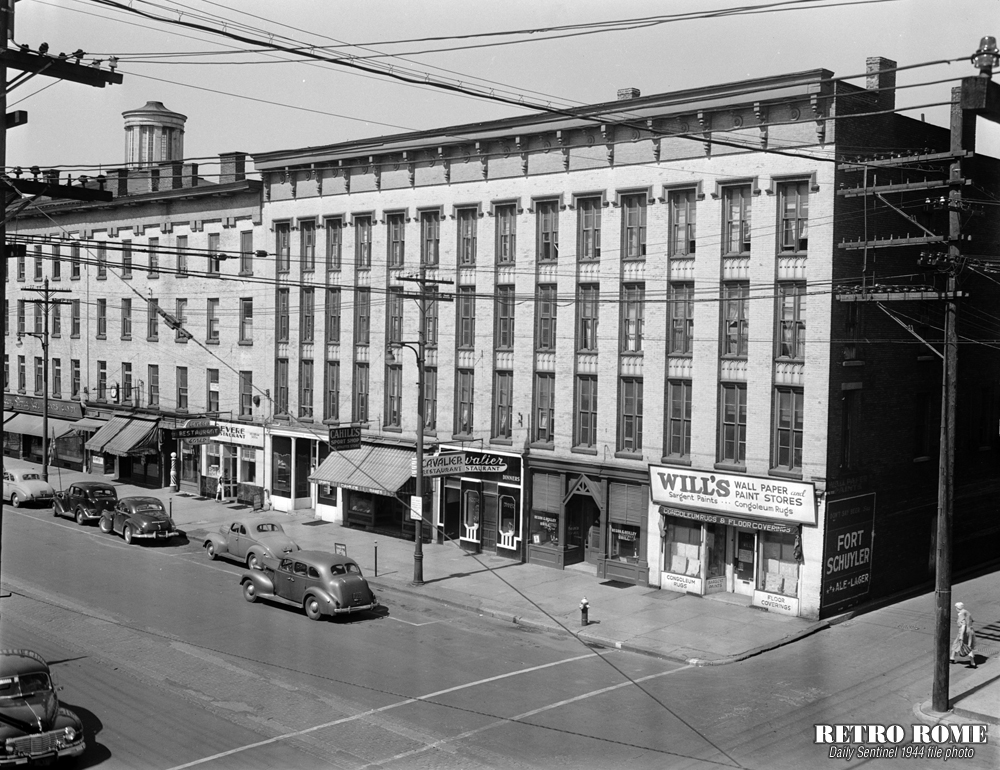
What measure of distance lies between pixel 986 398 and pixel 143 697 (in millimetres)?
30462

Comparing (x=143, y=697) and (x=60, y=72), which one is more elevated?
(x=60, y=72)

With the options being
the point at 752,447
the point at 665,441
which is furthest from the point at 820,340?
the point at 665,441

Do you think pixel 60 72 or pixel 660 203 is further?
pixel 660 203

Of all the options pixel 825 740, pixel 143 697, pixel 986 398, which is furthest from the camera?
pixel 986 398

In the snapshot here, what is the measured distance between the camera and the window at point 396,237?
40312 millimetres

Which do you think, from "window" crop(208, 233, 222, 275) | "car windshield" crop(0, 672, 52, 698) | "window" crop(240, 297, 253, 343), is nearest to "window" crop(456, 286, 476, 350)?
"window" crop(240, 297, 253, 343)

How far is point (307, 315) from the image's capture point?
145 feet

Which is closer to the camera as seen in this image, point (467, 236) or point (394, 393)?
point (467, 236)

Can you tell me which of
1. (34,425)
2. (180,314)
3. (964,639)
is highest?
(180,314)

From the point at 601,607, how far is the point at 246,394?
79.2 feet

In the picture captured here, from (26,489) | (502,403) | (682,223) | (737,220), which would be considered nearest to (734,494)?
(737,220)

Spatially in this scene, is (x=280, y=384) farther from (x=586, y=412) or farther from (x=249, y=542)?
(x=586, y=412)

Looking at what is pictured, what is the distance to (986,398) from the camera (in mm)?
37062

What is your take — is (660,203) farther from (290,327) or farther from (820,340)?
(290,327)
